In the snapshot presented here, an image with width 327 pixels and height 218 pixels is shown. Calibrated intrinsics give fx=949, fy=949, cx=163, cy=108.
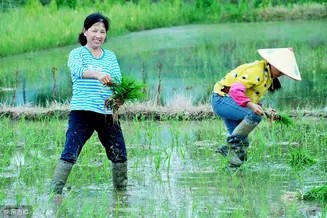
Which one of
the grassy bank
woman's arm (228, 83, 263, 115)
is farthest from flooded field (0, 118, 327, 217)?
the grassy bank

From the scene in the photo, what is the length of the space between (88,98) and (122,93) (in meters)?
0.22

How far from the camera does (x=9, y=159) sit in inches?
282

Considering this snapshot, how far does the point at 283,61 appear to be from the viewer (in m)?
6.54

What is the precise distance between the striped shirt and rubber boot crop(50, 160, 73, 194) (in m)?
0.37

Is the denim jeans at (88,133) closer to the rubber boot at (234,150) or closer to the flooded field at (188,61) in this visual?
the rubber boot at (234,150)

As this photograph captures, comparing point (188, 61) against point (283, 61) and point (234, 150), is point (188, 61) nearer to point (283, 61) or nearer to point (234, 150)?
point (234, 150)

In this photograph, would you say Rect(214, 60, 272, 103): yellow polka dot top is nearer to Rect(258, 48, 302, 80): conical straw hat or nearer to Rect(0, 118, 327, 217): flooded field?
Rect(258, 48, 302, 80): conical straw hat

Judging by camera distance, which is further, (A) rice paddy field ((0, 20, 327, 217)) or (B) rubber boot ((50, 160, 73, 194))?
(B) rubber boot ((50, 160, 73, 194))

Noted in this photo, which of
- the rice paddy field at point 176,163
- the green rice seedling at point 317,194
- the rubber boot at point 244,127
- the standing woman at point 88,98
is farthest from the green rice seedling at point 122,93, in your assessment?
the green rice seedling at point 317,194

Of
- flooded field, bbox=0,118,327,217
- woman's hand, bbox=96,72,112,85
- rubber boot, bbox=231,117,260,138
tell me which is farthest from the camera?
rubber boot, bbox=231,117,260,138

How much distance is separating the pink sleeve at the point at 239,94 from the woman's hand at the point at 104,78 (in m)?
1.04

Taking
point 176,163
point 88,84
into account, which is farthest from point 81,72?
point 176,163

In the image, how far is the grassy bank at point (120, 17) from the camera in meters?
16.1

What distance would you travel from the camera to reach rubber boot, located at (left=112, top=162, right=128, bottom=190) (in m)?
6.19
